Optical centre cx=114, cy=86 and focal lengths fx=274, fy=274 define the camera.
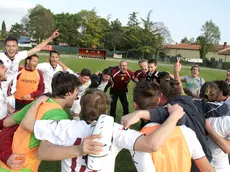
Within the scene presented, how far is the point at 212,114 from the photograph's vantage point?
9.53 ft

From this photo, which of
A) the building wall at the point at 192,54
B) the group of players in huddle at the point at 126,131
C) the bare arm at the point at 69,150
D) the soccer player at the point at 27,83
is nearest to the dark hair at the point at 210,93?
the group of players in huddle at the point at 126,131

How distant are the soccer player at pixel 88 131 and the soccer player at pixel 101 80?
6.58 metres

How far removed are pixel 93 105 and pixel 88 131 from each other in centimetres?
20

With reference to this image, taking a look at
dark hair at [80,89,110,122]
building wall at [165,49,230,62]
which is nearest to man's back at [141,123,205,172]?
dark hair at [80,89,110,122]

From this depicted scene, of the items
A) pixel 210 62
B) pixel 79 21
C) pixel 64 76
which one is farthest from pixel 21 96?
pixel 79 21

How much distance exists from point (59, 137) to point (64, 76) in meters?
0.70

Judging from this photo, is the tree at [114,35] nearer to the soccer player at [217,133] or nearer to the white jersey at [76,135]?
the soccer player at [217,133]

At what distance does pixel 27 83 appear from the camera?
22.9 feet

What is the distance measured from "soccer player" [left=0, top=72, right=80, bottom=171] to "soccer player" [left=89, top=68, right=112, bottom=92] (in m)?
6.16

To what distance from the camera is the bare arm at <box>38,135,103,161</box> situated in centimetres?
180

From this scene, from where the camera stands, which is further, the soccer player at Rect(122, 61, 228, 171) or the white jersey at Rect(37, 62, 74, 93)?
the white jersey at Rect(37, 62, 74, 93)

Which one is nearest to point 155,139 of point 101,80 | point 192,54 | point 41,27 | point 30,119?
point 30,119

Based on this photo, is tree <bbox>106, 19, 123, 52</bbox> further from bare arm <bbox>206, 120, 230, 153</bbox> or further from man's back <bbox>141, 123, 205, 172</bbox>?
man's back <bbox>141, 123, 205, 172</bbox>

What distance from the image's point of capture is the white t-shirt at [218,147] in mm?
2865
